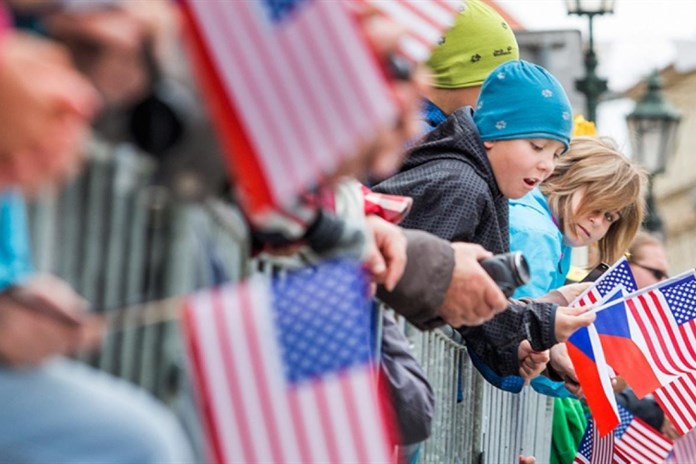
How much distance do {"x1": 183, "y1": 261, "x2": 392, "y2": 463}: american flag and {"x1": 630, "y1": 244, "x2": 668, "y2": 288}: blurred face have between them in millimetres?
7610

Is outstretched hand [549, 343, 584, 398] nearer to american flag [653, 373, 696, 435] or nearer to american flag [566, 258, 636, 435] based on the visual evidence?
american flag [653, 373, 696, 435]

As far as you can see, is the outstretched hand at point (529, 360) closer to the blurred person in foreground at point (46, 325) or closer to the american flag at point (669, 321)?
the american flag at point (669, 321)

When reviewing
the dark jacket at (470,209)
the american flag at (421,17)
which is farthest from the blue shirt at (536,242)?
the american flag at (421,17)

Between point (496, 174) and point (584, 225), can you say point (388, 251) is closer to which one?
point (496, 174)

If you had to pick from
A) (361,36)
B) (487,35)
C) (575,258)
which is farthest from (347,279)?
(575,258)

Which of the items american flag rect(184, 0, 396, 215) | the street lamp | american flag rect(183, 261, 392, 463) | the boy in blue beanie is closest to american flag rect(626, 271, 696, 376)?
the boy in blue beanie

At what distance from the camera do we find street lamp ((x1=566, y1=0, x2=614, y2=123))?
17.4m

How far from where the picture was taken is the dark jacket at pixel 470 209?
624 centimetres

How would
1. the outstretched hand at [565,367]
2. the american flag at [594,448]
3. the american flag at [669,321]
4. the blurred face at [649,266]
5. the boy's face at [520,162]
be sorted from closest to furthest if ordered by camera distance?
the boy's face at [520,162], the american flag at [669,321], the outstretched hand at [565,367], the american flag at [594,448], the blurred face at [649,266]

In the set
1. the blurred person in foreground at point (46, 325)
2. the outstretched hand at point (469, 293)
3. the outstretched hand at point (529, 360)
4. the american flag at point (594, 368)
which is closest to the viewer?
the blurred person in foreground at point (46, 325)

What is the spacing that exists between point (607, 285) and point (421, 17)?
3.07 m

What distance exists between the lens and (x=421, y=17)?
4309 mm

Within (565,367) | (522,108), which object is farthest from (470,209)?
(565,367)

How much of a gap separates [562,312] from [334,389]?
126 inches
